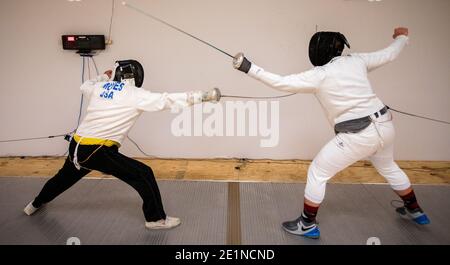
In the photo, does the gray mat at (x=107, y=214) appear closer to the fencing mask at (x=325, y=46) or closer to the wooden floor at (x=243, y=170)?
the wooden floor at (x=243, y=170)

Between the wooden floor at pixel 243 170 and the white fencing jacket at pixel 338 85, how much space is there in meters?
1.05

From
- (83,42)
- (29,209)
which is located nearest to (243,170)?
(29,209)

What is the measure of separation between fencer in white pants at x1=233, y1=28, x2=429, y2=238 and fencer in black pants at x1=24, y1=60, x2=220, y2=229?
0.47 m

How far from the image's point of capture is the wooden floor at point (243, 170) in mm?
2881

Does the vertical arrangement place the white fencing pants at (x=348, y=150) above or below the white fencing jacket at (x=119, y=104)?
below

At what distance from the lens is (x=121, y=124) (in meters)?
2.01

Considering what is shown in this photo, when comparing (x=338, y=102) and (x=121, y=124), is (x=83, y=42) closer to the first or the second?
(x=121, y=124)

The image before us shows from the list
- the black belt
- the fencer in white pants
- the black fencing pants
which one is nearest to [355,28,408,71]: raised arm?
the fencer in white pants

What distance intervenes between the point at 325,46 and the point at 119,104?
1.20m

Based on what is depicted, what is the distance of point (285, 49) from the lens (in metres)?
3.07

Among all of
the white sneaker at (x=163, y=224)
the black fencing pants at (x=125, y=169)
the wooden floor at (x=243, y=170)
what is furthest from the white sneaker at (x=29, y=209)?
the white sneaker at (x=163, y=224)

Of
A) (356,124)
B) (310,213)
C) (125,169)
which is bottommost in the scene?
(310,213)
